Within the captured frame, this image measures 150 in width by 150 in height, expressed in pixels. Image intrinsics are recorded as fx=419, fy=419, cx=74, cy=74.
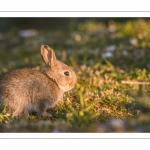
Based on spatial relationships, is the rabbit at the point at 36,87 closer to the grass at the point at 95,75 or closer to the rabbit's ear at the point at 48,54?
the rabbit's ear at the point at 48,54

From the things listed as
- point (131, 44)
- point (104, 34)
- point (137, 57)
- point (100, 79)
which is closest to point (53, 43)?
point (104, 34)

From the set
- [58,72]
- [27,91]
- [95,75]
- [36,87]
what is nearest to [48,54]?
[58,72]

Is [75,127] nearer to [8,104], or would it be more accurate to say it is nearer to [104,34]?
[8,104]

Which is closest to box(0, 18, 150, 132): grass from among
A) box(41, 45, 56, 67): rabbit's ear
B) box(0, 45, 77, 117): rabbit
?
box(0, 45, 77, 117): rabbit

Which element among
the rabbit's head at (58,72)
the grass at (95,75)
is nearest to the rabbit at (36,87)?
the rabbit's head at (58,72)

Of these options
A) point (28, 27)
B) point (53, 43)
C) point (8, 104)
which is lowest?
point (8, 104)

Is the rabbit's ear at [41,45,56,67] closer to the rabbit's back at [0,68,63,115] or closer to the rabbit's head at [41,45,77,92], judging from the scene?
the rabbit's head at [41,45,77,92]
